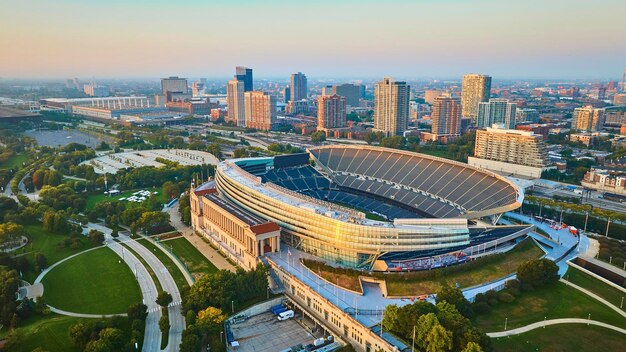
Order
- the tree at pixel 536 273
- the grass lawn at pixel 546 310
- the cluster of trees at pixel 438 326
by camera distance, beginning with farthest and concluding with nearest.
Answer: the tree at pixel 536 273 → the grass lawn at pixel 546 310 → the cluster of trees at pixel 438 326

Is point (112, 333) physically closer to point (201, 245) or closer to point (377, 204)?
point (201, 245)

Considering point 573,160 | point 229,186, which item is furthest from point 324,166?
point 573,160

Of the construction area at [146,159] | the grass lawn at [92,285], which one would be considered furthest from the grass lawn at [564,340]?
the construction area at [146,159]

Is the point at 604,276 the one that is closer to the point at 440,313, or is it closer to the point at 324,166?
the point at 440,313

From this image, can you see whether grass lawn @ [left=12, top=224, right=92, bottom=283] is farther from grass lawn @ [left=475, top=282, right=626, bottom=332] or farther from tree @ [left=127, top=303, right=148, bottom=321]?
grass lawn @ [left=475, top=282, right=626, bottom=332]

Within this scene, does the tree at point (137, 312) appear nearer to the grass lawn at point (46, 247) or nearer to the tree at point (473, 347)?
the grass lawn at point (46, 247)

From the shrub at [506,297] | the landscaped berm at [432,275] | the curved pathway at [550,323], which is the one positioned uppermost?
the landscaped berm at [432,275]

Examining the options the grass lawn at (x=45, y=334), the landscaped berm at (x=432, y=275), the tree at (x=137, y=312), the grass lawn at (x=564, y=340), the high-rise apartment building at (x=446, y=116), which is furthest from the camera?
the high-rise apartment building at (x=446, y=116)
